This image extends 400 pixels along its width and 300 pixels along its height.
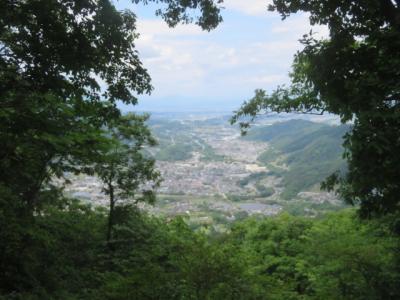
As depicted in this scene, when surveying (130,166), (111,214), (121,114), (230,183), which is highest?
(121,114)

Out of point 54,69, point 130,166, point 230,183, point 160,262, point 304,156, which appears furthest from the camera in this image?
point 304,156

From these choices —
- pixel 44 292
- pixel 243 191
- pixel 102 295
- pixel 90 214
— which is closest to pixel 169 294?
pixel 102 295

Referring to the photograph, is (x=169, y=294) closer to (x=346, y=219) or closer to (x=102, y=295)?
(x=102, y=295)

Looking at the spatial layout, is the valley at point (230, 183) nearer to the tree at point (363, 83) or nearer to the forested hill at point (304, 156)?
the forested hill at point (304, 156)

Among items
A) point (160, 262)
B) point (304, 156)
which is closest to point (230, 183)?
point (304, 156)

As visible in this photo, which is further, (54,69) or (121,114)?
(121,114)

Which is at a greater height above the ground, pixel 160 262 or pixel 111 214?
pixel 111 214

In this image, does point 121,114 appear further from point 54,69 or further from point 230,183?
point 230,183

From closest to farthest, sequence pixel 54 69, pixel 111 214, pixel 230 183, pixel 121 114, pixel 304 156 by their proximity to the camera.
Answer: pixel 54 69
pixel 121 114
pixel 111 214
pixel 230 183
pixel 304 156
